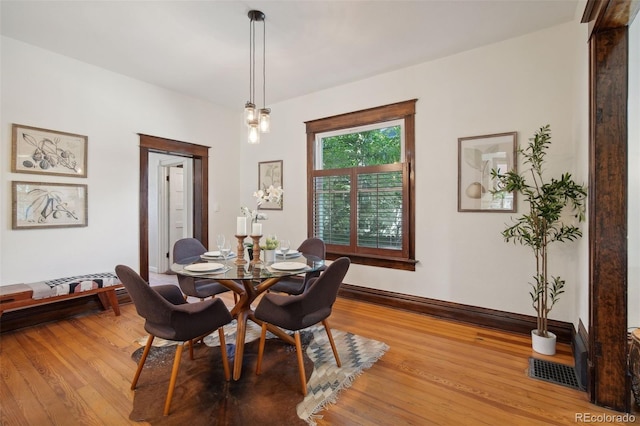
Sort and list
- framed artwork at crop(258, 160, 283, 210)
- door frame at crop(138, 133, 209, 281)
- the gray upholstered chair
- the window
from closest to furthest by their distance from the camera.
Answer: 1. the gray upholstered chair
2. the window
3. door frame at crop(138, 133, 209, 281)
4. framed artwork at crop(258, 160, 283, 210)

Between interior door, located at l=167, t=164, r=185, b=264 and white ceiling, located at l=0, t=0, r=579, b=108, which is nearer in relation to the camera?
white ceiling, located at l=0, t=0, r=579, b=108

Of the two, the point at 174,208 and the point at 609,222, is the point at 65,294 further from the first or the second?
the point at 609,222

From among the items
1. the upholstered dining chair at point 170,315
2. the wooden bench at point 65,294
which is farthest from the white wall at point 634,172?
the wooden bench at point 65,294

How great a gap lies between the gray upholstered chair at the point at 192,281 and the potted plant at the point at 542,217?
2.82 metres

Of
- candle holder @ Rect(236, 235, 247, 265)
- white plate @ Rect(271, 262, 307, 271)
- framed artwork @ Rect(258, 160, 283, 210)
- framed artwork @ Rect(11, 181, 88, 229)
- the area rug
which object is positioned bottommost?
the area rug

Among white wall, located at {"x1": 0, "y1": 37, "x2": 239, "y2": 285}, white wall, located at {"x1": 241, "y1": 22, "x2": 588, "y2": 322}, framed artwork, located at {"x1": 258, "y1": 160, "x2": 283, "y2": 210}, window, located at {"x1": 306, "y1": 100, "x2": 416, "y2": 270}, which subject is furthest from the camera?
framed artwork, located at {"x1": 258, "y1": 160, "x2": 283, "y2": 210}

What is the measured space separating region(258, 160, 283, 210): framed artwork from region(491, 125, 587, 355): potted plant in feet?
9.77

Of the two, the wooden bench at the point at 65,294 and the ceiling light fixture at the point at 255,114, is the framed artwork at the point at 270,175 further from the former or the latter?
the wooden bench at the point at 65,294

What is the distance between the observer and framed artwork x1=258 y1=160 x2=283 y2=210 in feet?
15.6

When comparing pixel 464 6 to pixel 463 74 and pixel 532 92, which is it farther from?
pixel 532 92

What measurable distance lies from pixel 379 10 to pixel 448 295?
2.86 metres

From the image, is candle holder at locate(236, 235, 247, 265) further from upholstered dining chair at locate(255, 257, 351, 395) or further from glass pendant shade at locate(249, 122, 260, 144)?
glass pendant shade at locate(249, 122, 260, 144)

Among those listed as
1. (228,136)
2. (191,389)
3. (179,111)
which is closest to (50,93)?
(179,111)

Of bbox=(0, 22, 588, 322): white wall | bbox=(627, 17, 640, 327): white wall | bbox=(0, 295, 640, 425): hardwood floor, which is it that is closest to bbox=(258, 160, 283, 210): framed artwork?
bbox=(0, 22, 588, 322): white wall
